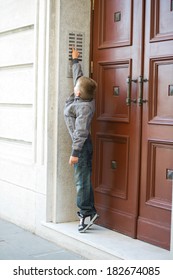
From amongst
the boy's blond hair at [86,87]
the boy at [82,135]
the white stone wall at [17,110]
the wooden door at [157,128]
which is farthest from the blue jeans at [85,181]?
the white stone wall at [17,110]

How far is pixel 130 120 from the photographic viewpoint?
212 inches

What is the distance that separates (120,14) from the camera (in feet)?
18.1

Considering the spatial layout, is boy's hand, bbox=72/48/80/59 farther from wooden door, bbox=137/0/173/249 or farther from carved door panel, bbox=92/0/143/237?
wooden door, bbox=137/0/173/249

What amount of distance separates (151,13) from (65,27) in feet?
3.49

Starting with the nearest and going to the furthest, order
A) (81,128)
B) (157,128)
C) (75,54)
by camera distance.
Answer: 1. (157,128)
2. (81,128)
3. (75,54)

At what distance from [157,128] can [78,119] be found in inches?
31.6

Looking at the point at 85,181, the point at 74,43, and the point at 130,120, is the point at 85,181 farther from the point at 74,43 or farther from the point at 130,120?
the point at 74,43

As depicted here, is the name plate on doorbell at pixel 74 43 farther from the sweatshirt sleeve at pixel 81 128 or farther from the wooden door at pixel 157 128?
the wooden door at pixel 157 128

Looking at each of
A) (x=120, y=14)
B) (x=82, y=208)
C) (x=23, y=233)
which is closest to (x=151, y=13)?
(x=120, y=14)

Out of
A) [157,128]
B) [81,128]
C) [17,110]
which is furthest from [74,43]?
[157,128]

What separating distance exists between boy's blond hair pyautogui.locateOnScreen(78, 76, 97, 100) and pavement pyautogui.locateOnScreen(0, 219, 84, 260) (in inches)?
61.6

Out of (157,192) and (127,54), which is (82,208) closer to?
(157,192)

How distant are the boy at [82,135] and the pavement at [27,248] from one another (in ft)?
1.11

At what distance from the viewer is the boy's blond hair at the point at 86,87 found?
5.41 meters
